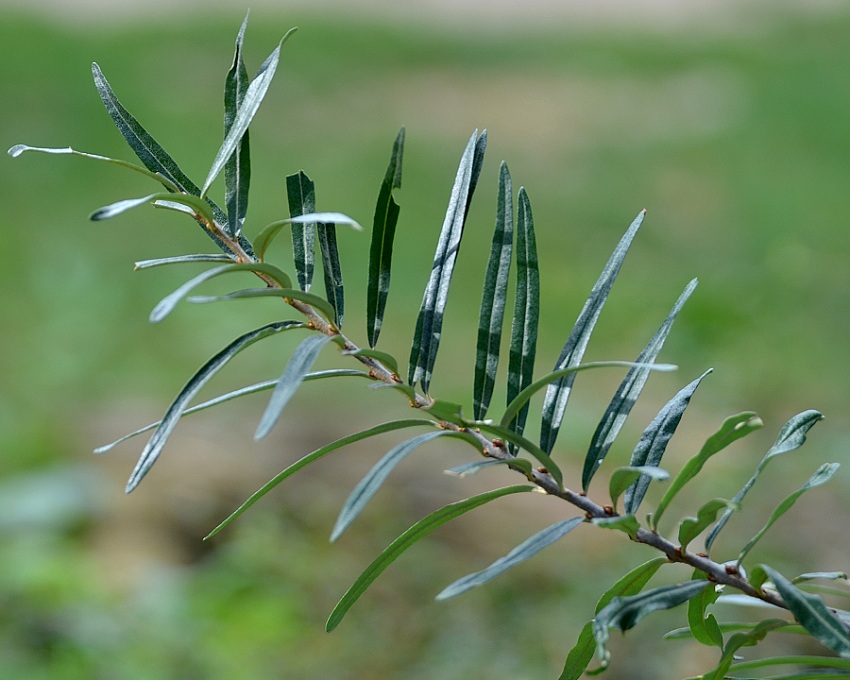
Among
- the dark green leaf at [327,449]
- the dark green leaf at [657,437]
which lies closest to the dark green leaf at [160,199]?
the dark green leaf at [327,449]

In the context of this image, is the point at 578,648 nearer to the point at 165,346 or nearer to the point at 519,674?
the point at 519,674

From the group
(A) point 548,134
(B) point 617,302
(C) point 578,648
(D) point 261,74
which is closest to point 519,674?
(C) point 578,648

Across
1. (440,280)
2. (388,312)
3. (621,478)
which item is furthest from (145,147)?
(388,312)

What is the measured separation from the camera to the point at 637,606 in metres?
0.39

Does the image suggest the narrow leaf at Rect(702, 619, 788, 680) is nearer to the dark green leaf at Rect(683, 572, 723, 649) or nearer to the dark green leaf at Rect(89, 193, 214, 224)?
the dark green leaf at Rect(683, 572, 723, 649)

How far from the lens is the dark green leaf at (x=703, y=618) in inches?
17.0

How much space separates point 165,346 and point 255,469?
1.02 m

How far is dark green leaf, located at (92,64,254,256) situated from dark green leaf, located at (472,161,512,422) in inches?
4.4

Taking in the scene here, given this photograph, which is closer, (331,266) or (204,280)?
(204,280)

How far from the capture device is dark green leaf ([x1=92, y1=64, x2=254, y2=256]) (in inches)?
17.9

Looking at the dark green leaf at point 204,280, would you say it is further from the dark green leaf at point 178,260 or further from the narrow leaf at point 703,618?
the narrow leaf at point 703,618

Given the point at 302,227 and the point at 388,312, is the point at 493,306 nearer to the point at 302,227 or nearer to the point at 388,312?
the point at 302,227

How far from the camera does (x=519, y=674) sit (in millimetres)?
1509

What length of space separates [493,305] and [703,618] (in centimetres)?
17
